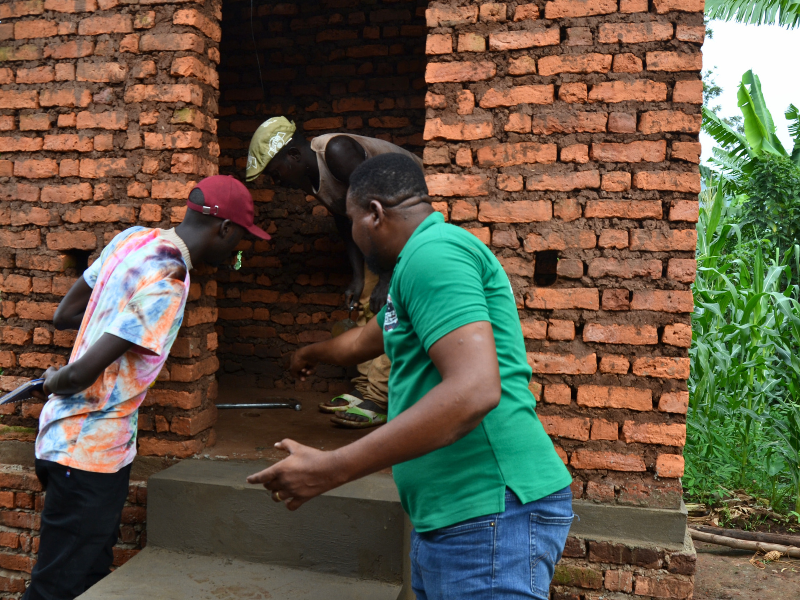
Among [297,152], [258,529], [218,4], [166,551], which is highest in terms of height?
[218,4]

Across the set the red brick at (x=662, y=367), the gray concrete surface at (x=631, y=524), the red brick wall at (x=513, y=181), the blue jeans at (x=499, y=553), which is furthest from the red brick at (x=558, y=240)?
the blue jeans at (x=499, y=553)

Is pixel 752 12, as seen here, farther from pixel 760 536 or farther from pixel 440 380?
pixel 440 380

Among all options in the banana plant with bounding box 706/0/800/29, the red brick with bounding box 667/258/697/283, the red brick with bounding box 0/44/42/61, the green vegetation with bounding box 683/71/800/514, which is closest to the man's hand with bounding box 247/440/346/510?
the red brick with bounding box 667/258/697/283

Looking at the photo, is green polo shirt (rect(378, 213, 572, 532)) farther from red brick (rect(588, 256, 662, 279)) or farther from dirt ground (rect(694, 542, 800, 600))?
dirt ground (rect(694, 542, 800, 600))

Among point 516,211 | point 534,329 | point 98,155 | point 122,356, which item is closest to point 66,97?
point 98,155

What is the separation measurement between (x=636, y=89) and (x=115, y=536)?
2976 millimetres

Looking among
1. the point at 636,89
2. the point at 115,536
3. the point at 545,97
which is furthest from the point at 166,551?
the point at 636,89

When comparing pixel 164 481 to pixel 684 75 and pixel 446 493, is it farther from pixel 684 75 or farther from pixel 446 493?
pixel 684 75

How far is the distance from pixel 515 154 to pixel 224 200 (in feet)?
4.11

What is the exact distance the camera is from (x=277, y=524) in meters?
2.62

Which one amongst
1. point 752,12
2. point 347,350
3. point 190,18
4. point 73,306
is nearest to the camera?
point 347,350

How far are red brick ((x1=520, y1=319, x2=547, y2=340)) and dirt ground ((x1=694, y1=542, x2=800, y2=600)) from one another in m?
1.81

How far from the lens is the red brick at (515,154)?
265 centimetres

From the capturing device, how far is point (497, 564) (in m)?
1.47
